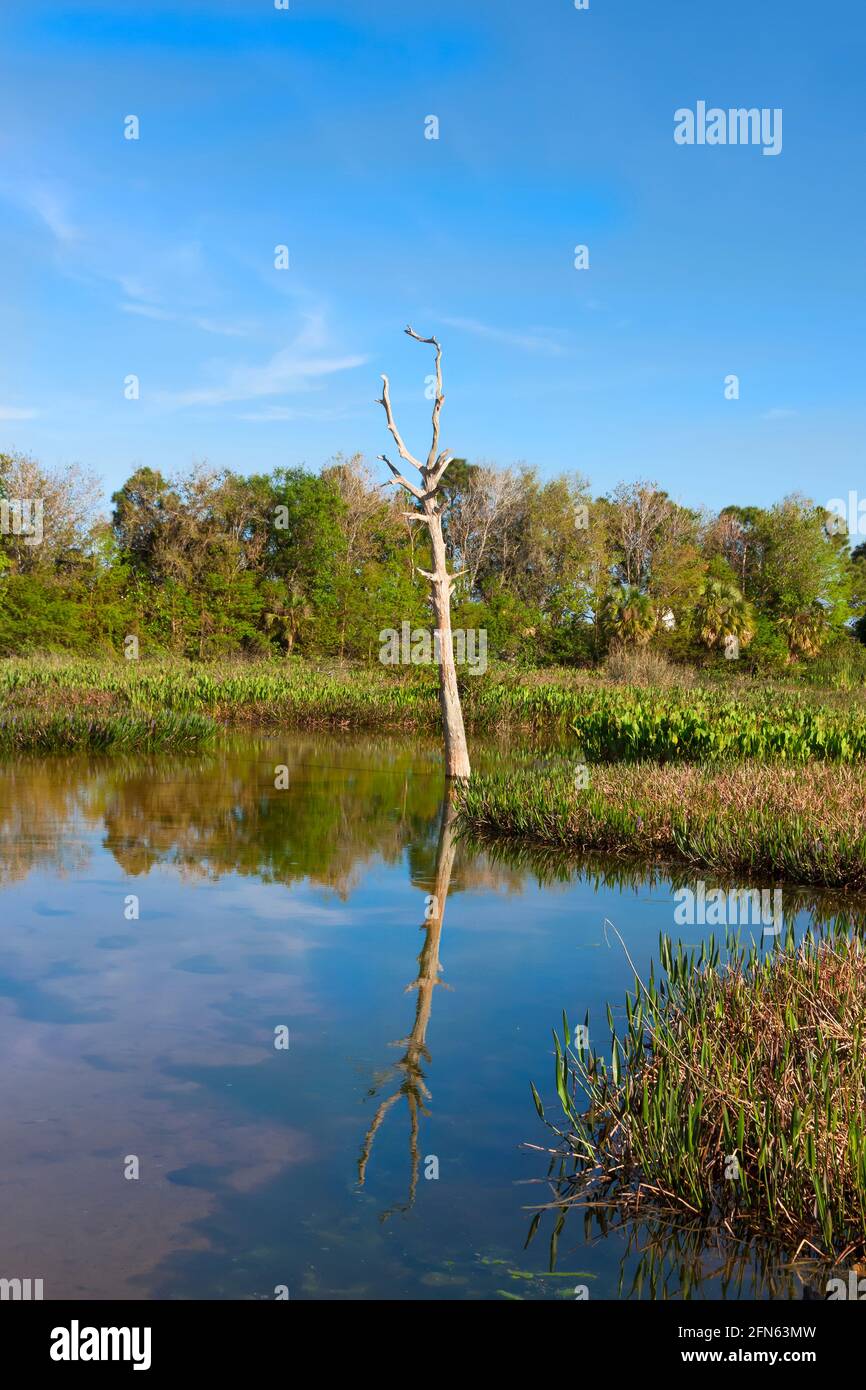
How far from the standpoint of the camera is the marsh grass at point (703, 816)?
11.5m

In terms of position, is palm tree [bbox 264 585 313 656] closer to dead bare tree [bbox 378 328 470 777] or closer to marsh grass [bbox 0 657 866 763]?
marsh grass [bbox 0 657 866 763]

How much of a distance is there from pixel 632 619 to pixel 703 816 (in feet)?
108

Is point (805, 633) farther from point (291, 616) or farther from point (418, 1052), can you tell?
point (418, 1052)

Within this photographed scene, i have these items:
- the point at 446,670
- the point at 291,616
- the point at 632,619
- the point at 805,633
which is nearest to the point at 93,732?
the point at 446,670

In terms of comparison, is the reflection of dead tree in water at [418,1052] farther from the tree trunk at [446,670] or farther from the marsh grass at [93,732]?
the marsh grass at [93,732]

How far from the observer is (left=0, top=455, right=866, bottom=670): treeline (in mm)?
44500

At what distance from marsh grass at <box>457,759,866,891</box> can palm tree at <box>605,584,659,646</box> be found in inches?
1151

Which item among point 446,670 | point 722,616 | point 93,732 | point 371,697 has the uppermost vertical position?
point 722,616

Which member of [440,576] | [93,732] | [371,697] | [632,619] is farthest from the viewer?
[632,619]

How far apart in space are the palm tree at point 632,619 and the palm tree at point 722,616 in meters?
2.10

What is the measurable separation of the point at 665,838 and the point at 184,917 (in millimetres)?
5337

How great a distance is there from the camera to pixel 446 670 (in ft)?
67.0
